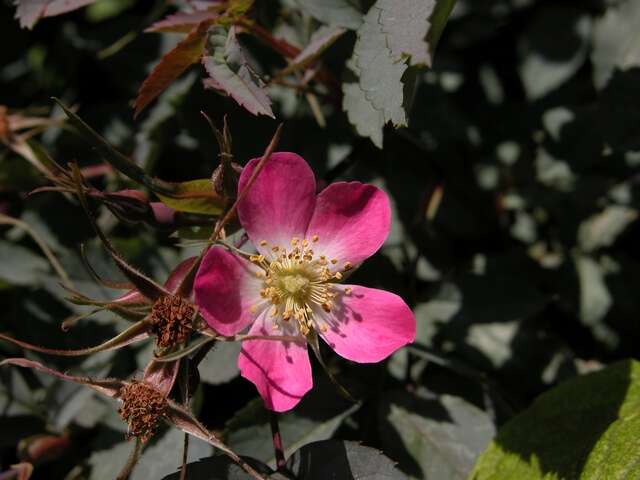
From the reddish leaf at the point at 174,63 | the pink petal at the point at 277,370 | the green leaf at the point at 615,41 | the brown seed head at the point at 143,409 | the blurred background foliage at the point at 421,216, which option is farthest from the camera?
the green leaf at the point at 615,41

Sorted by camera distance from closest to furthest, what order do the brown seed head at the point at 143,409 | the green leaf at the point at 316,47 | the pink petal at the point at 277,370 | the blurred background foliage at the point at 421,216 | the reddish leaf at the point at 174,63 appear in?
the brown seed head at the point at 143,409
the pink petal at the point at 277,370
the reddish leaf at the point at 174,63
the green leaf at the point at 316,47
the blurred background foliage at the point at 421,216

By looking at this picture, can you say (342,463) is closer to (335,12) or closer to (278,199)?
(278,199)

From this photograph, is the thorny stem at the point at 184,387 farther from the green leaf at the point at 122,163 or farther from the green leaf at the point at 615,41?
the green leaf at the point at 615,41

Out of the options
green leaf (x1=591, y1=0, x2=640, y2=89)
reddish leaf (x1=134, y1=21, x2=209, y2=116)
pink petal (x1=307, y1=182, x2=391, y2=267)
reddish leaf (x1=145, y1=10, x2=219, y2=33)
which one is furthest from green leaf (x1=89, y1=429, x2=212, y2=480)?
green leaf (x1=591, y1=0, x2=640, y2=89)

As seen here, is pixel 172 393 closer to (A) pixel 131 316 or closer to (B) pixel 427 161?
(A) pixel 131 316

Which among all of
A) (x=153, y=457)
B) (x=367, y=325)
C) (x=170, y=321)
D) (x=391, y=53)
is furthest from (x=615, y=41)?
(x=153, y=457)

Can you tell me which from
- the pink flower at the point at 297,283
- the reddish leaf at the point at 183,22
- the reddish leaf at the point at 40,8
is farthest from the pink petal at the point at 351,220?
the reddish leaf at the point at 40,8
